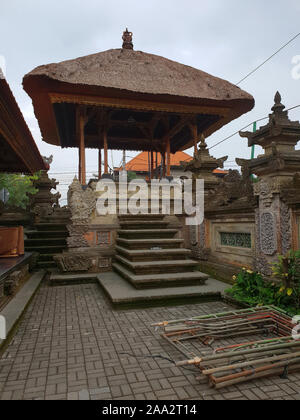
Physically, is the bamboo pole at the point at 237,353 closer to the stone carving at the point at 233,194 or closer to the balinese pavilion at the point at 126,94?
the stone carving at the point at 233,194

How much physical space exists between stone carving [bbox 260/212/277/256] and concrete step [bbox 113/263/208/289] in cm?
157

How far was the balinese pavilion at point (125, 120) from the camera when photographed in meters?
6.55

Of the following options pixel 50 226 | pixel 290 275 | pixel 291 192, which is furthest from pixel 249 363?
pixel 50 226

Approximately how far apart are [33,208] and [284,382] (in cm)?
1070

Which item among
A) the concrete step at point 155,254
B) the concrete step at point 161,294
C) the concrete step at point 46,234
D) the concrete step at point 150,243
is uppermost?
the concrete step at point 46,234

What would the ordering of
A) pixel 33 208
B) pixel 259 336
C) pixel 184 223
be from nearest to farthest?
1. pixel 259 336
2. pixel 184 223
3. pixel 33 208

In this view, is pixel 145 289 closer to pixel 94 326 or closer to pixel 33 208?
pixel 94 326

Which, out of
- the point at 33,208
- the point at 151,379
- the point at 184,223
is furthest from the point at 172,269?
the point at 33,208

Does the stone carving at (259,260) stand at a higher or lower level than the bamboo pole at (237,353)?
higher

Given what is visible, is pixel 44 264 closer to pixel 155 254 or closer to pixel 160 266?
pixel 155 254

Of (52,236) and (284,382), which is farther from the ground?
(52,236)

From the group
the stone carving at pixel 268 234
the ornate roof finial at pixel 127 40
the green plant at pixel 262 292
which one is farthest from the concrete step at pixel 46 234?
the ornate roof finial at pixel 127 40

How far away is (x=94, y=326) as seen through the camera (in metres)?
4.29

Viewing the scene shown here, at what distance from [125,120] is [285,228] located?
10221 millimetres
